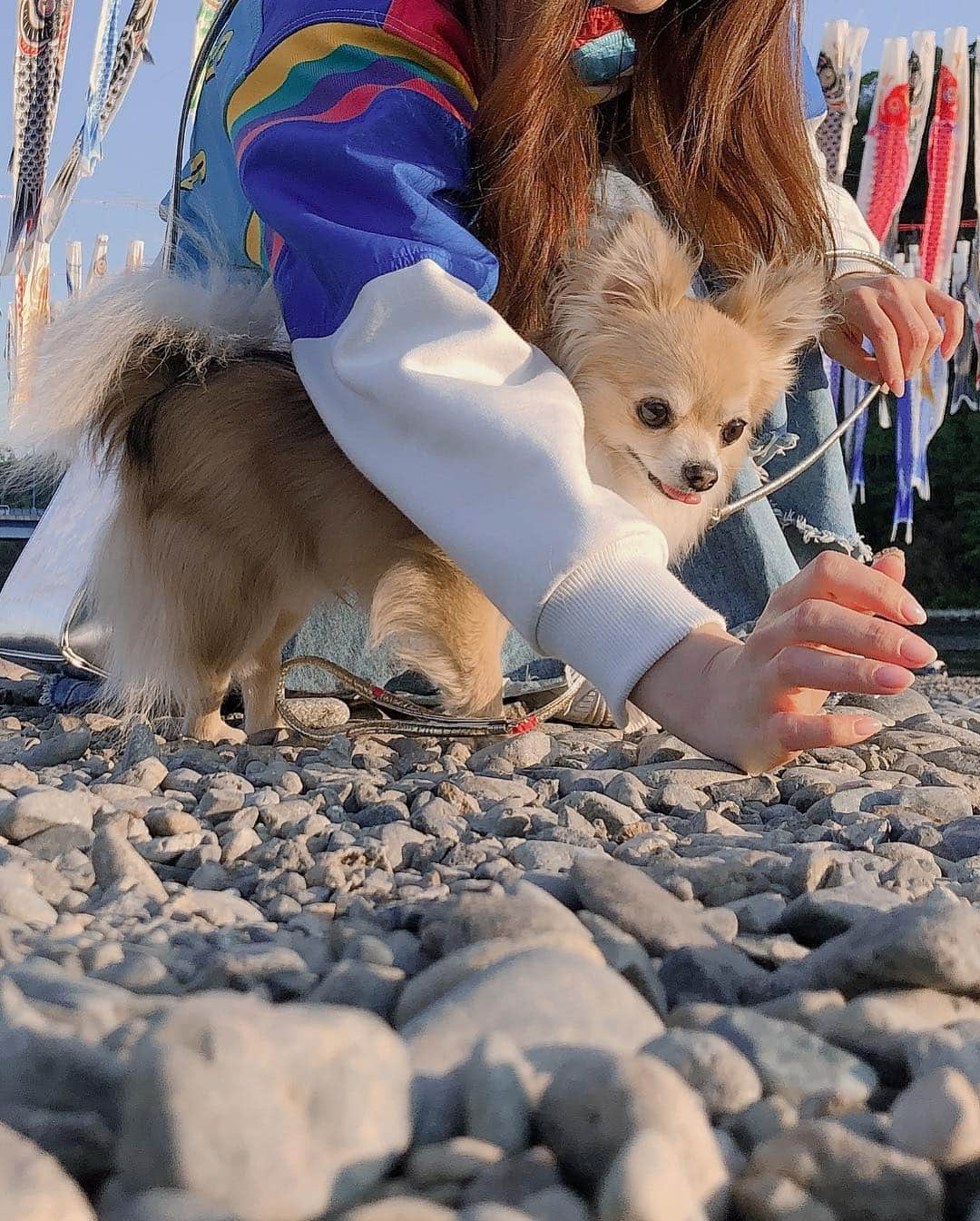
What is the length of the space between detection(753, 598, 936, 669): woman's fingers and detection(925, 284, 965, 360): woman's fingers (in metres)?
1.12

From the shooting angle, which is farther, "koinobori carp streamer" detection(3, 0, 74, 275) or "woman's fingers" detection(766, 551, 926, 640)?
"koinobori carp streamer" detection(3, 0, 74, 275)

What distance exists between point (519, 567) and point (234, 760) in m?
0.66

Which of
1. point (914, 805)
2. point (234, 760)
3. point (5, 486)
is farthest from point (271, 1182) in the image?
point (5, 486)

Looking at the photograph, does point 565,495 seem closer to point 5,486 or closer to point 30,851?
point 30,851

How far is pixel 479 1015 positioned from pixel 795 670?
2.26ft

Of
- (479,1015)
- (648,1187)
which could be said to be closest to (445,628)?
(479,1015)

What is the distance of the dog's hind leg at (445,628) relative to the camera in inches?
79.1

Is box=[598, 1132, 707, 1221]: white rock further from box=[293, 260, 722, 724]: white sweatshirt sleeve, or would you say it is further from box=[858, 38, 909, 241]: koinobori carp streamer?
box=[858, 38, 909, 241]: koinobori carp streamer

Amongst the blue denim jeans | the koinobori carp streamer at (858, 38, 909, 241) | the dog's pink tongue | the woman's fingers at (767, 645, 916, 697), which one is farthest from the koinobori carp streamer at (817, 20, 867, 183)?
the woman's fingers at (767, 645, 916, 697)

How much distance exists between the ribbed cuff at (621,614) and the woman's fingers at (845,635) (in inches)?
4.1

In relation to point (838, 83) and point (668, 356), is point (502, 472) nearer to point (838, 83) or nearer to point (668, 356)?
point (668, 356)

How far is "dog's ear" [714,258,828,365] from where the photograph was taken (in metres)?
2.26

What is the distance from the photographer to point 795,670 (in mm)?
1261

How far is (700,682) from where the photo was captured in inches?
52.6
